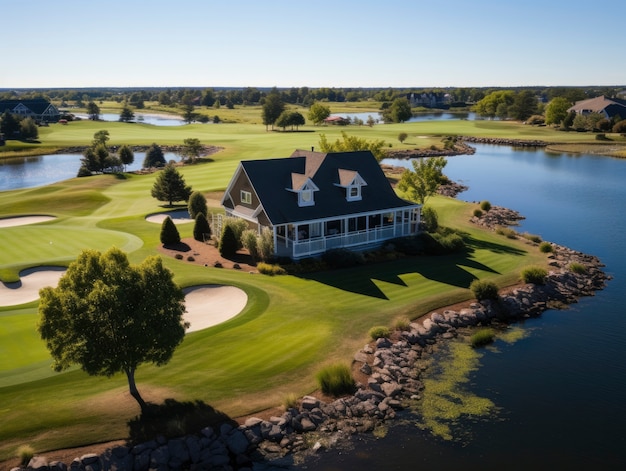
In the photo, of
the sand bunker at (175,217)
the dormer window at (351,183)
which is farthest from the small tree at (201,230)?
the dormer window at (351,183)

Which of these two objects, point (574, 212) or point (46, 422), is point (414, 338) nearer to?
point (46, 422)

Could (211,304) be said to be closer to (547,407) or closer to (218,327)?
(218,327)

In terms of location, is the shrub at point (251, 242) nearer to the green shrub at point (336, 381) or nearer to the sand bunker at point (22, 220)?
the green shrub at point (336, 381)

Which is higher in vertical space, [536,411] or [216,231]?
[216,231]

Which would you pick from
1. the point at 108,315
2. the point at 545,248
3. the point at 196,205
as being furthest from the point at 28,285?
the point at 545,248

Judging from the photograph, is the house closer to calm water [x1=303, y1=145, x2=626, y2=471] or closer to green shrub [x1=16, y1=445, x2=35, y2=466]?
calm water [x1=303, y1=145, x2=626, y2=471]

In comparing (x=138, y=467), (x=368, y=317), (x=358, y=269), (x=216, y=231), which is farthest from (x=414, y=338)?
(x=216, y=231)
